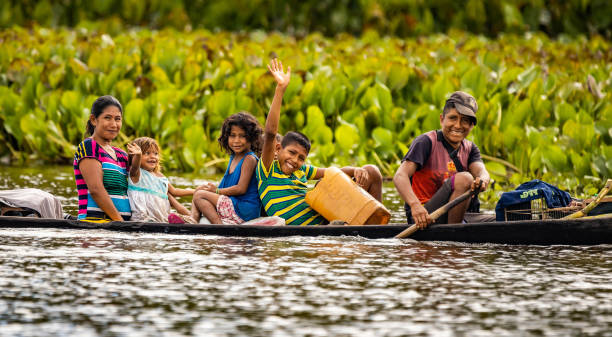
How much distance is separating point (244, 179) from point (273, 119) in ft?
1.75

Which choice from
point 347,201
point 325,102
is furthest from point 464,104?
point 325,102

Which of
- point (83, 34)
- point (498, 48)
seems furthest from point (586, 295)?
point (83, 34)

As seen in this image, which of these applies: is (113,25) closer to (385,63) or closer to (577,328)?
(385,63)

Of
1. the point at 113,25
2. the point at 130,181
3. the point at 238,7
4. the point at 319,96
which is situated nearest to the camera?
the point at 130,181

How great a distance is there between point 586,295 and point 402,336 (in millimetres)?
1130

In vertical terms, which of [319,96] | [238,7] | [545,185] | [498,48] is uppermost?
[238,7]

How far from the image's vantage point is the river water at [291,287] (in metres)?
4.15

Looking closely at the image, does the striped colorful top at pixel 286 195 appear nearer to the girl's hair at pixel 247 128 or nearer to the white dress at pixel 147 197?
the girl's hair at pixel 247 128

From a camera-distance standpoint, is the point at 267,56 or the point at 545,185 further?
the point at 267,56

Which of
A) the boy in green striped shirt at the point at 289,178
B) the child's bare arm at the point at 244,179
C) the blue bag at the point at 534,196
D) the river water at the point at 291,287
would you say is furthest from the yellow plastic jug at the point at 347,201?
the blue bag at the point at 534,196

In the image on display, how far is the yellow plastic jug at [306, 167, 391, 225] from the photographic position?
6359 mm

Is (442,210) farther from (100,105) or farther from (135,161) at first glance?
(100,105)

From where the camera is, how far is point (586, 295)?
15.6 ft

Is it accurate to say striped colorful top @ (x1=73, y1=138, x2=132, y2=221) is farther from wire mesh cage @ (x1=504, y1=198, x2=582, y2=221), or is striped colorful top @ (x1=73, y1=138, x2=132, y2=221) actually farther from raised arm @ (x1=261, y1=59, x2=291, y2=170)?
wire mesh cage @ (x1=504, y1=198, x2=582, y2=221)
